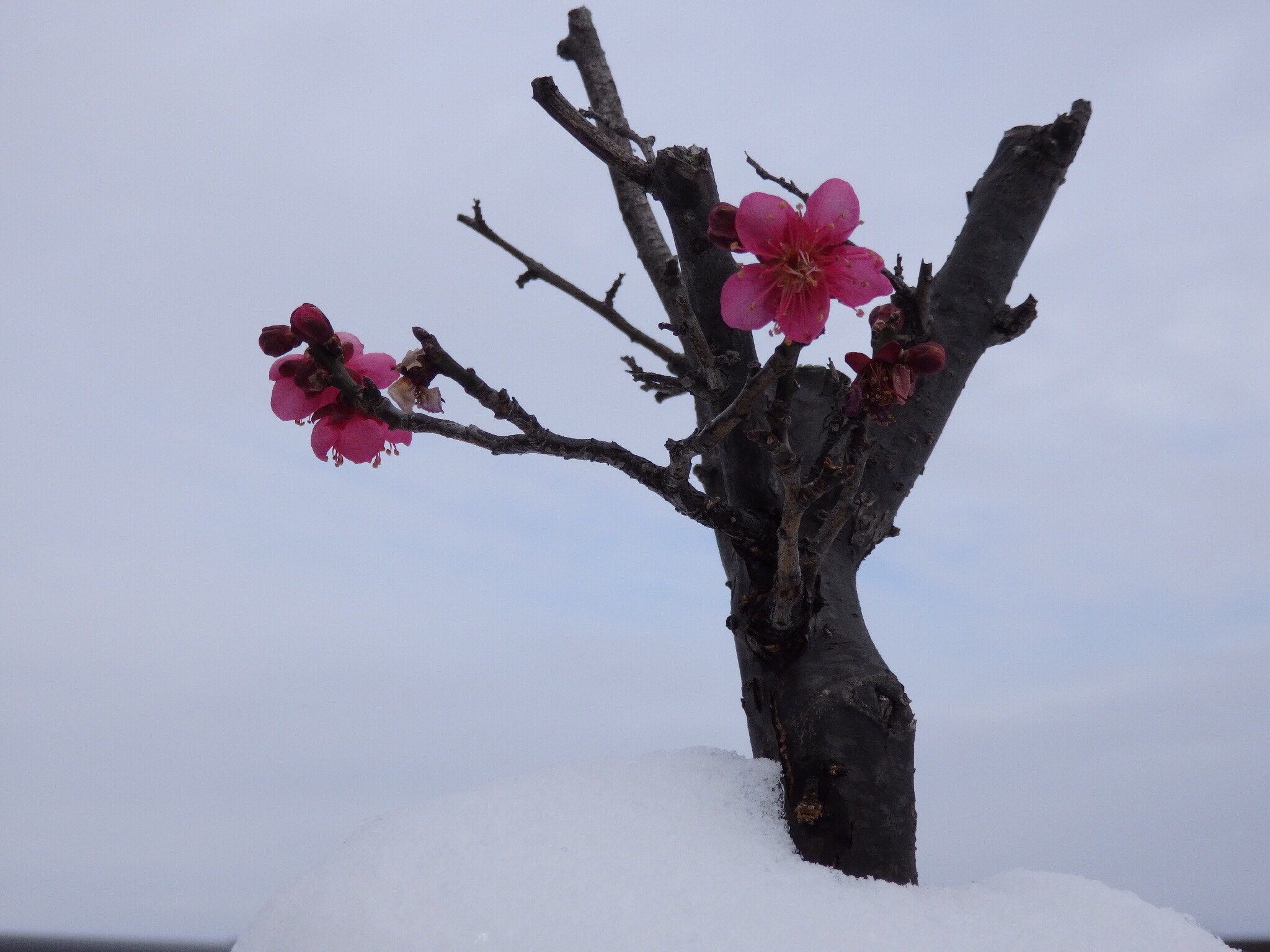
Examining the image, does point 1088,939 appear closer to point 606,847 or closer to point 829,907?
point 829,907

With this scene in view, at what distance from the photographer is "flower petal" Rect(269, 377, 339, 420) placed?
162 cm

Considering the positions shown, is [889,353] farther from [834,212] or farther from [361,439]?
[361,439]

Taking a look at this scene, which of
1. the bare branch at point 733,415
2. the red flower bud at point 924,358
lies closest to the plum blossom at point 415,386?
the bare branch at point 733,415

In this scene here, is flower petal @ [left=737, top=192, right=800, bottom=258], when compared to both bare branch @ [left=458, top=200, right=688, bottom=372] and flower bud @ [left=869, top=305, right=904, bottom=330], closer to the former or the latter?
flower bud @ [left=869, top=305, right=904, bottom=330]

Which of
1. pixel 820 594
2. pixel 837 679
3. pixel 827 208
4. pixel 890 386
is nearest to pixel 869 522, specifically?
pixel 820 594

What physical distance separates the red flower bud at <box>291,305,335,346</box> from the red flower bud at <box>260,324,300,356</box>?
21mm

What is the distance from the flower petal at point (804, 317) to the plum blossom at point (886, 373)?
15cm

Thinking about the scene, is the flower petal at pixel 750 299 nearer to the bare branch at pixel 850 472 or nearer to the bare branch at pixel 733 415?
the bare branch at pixel 733 415

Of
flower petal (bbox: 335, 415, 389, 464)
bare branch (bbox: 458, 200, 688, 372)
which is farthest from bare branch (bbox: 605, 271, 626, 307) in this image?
flower petal (bbox: 335, 415, 389, 464)

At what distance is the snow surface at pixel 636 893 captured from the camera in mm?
1304

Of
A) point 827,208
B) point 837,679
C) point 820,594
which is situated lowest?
point 837,679

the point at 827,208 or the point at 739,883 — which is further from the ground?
the point at 827,208

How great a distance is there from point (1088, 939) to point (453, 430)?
1.26 m

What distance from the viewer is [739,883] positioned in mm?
1446
